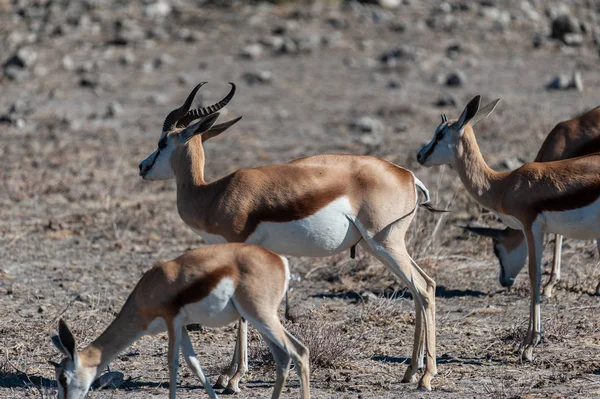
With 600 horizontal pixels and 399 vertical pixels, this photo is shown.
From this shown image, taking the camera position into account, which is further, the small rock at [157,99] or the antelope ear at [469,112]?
the small rock at [157,99]

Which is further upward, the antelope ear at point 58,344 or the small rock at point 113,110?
the antelope ear at point 58,344

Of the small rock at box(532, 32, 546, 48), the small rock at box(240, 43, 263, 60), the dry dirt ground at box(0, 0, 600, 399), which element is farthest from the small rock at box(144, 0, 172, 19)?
the small rock at box(532, 32, 546, 48)

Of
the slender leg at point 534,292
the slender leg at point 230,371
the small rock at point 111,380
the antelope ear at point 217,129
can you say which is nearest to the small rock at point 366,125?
the antelope ear at point 217,129

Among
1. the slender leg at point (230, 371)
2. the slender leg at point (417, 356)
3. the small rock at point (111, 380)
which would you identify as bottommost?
the small rock at point (111, 380)

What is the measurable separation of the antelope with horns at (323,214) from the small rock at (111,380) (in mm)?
657

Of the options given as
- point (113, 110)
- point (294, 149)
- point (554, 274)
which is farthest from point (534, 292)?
point (113, 110)

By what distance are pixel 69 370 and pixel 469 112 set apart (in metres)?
3.51

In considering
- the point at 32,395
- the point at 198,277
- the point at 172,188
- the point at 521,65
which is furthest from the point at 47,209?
the point at 521,65

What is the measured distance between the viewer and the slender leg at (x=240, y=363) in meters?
6.54

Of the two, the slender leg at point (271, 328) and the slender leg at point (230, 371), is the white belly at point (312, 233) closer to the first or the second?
the slender leg at point (230, 371)

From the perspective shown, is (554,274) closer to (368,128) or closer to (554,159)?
(554,159)

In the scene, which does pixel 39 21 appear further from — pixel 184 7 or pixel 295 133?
pixel 295 133

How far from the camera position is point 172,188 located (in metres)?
12.7

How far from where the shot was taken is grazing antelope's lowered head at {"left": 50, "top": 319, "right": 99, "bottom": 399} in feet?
18.9
